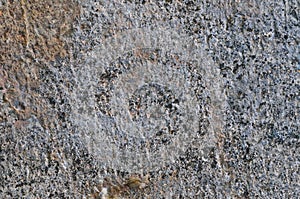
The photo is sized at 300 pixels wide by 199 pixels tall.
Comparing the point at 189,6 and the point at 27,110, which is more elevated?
the point at 189,6

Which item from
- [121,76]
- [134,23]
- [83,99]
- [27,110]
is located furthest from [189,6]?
[27,110]

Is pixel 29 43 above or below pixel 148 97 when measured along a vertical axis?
above

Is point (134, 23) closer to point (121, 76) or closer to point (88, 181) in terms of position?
point (121, 76)

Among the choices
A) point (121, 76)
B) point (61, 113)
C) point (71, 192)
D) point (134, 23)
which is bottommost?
point (71, 192)
